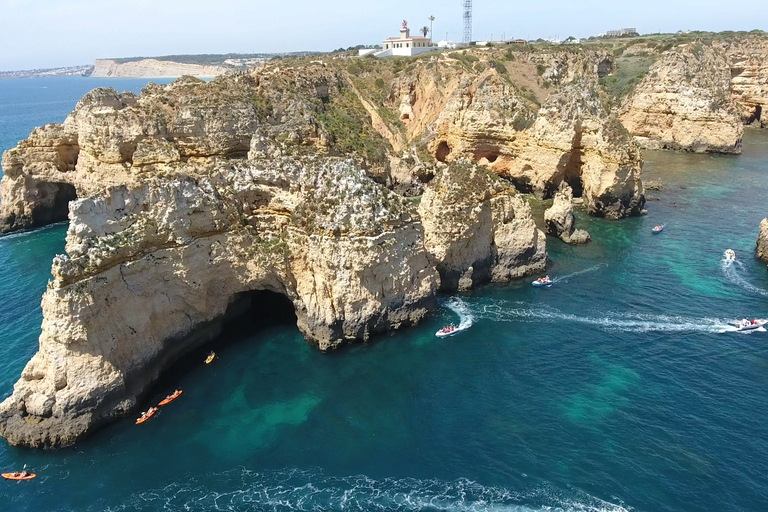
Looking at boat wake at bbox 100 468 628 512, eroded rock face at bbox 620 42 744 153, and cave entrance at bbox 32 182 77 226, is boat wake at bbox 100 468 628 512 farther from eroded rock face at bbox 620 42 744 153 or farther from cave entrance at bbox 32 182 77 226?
eroded rock face at bbox 620 42 744 153

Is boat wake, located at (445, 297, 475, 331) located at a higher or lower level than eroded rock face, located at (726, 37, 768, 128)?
lower

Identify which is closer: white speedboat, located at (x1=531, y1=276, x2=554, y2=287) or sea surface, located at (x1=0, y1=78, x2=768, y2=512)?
sea surface, located at (x1=0, y1=78, x2=768, y2=512)

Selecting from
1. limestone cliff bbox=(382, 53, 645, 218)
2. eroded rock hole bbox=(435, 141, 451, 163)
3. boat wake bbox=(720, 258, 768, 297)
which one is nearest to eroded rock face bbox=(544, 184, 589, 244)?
limestone cliff bbox=(382, 53, 645, 218)

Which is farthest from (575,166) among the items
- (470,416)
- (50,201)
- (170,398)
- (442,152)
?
(50,201)

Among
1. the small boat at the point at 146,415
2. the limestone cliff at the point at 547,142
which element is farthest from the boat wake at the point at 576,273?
the small boat at the point at 146,415

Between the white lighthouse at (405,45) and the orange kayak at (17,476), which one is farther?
the white lighthouse at (405,45)

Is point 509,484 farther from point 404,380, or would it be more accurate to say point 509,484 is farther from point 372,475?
point 404,380

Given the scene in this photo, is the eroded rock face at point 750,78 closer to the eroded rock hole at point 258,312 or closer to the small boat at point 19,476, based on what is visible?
the eroded rock hole at point 258,312
